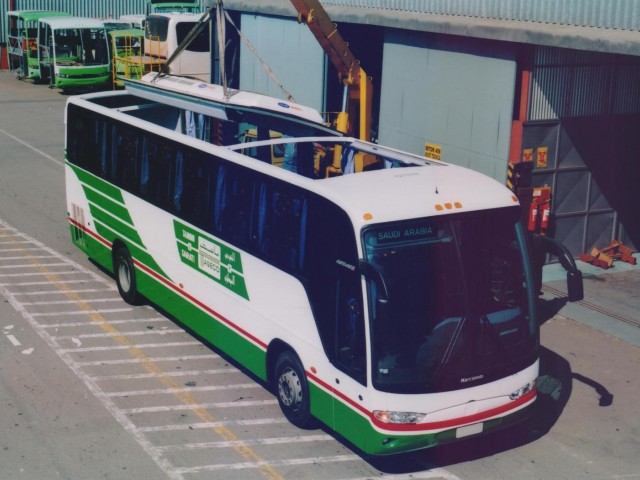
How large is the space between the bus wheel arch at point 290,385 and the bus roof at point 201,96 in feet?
14.8

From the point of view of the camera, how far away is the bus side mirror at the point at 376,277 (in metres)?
8.74

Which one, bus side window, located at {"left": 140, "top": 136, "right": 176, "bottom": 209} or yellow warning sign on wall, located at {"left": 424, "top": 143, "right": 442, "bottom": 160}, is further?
yellow warning sign on wall, located at {"left": 424, "top": 143, "right": 442, "bottom": 160}

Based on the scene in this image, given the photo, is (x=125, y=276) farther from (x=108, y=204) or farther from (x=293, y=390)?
(x=293, y=390)

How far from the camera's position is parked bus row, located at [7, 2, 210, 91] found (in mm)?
31625

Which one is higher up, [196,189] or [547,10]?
[547,10]

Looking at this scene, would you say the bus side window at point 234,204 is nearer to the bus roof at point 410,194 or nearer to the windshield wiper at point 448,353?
the bus roof at point 410,194

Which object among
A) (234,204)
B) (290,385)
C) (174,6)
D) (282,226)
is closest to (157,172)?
(234,204)

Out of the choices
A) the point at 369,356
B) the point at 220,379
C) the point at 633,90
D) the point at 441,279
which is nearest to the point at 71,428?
the point at 220,379

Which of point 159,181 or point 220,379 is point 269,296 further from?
point 159,181

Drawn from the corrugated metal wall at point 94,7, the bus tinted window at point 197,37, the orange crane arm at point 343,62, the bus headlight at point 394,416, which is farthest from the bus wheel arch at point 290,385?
the corrugated metal wall at point 94,7

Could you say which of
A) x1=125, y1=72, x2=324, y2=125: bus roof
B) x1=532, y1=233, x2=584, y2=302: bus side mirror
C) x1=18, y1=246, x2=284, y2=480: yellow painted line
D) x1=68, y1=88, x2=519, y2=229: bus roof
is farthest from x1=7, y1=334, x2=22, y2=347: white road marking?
x1=532, y1=233, x2=584, y2=302: bus side mirror

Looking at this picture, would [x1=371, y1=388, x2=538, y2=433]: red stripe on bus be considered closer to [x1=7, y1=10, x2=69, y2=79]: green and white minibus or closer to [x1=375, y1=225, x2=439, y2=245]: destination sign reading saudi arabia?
[x1=375, y1=225, x2=439, y2=245]: destination sign reading saudi arabia

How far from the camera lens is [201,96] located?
49.2 feet

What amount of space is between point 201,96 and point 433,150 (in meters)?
4.48
